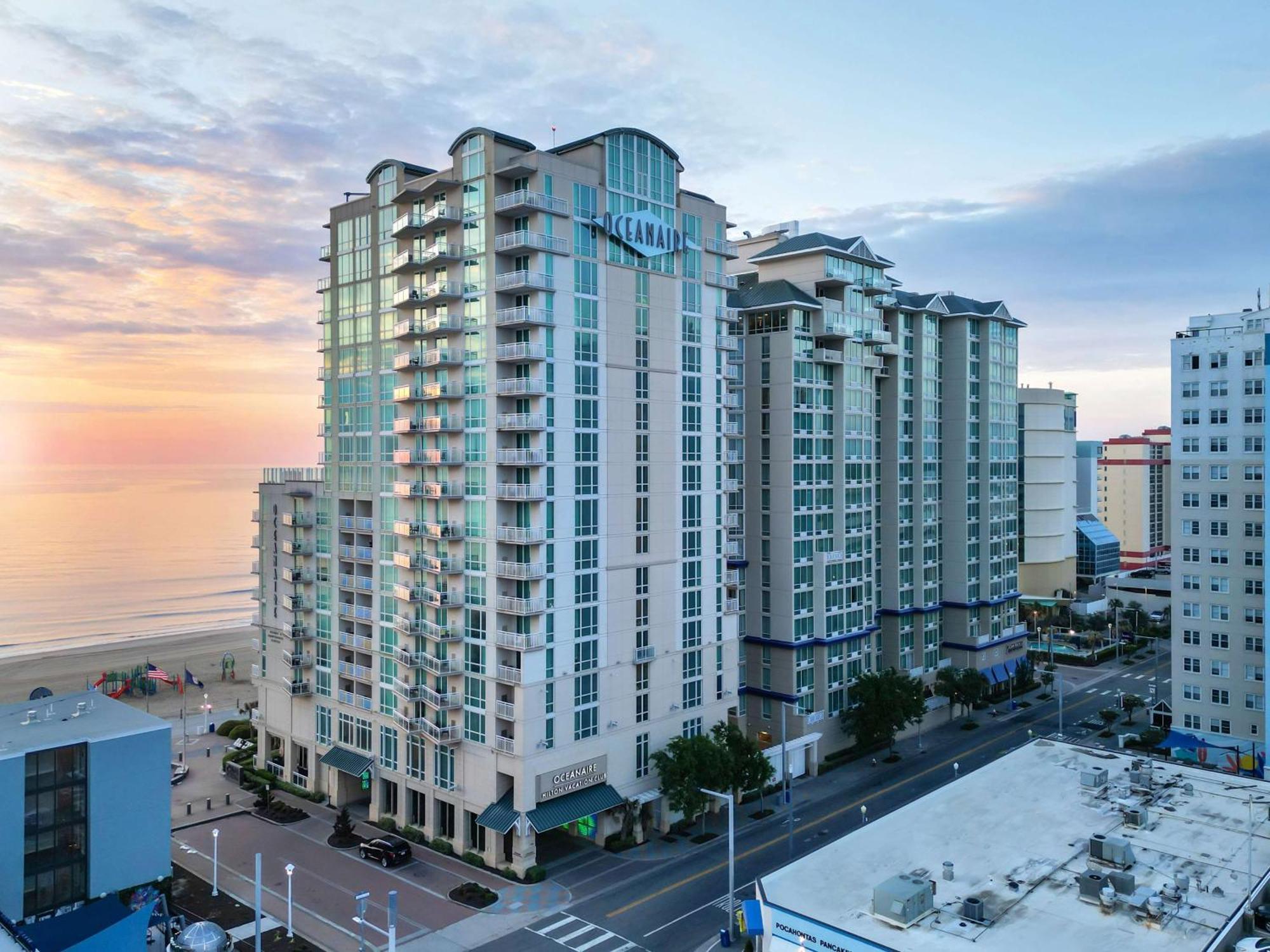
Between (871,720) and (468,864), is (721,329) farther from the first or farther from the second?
(468,864)

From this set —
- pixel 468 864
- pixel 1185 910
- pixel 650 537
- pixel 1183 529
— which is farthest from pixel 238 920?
pixel 1183 529

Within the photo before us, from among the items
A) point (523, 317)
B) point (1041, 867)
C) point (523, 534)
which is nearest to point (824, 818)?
point (1041, 867)

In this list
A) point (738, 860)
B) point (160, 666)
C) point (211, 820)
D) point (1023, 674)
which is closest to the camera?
point (738, 860)

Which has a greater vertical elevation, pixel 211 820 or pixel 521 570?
pixel 521 570

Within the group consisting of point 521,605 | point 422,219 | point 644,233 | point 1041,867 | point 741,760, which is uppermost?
point 422,219

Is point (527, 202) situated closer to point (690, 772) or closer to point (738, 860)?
point (690, 772)

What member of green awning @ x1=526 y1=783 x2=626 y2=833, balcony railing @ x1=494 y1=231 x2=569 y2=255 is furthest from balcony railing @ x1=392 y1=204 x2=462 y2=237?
green awning @ x1=526 y1=783 x2=626 y2=833
